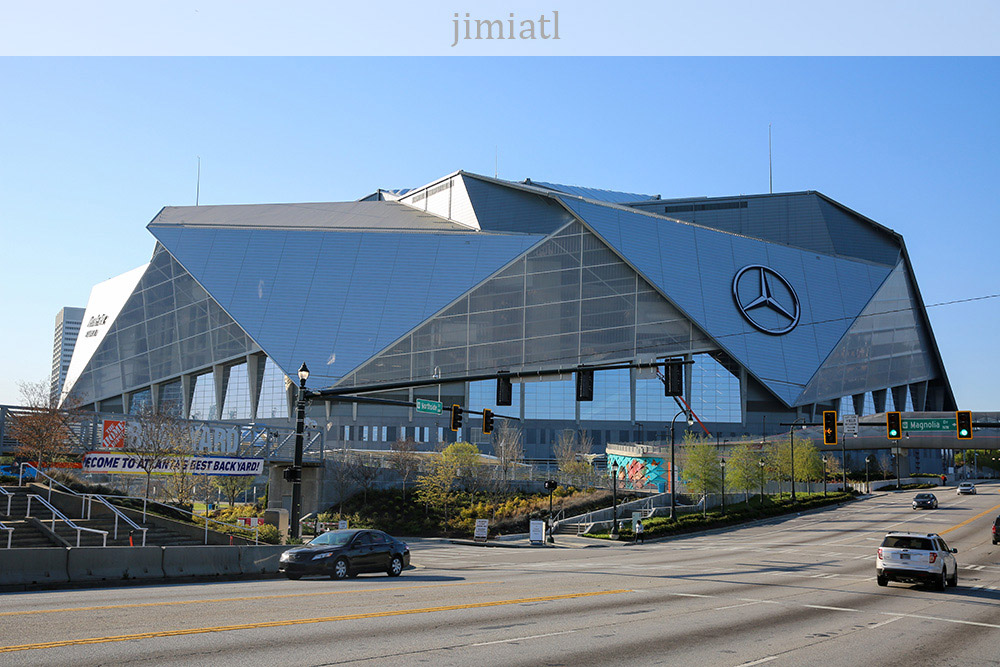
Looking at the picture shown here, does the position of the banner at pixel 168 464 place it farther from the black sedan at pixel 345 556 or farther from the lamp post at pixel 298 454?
the black sedan at pixel 345 556

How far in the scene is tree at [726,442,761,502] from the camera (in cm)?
7288

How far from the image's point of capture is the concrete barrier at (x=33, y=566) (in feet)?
67.7

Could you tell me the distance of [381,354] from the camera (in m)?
87.6

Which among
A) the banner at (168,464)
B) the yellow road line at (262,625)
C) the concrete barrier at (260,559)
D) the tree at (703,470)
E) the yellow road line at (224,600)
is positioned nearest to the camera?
the yellow road line at (262,625)

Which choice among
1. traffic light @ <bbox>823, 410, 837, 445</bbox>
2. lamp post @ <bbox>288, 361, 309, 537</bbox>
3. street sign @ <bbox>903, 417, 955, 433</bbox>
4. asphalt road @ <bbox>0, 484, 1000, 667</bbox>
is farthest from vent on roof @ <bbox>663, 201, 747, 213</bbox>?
lamp post @ <bbox>288, 361, 309, 537</bbox>

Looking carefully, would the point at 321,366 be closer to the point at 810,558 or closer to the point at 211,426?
the point at 211,426

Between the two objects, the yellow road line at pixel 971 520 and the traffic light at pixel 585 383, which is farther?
the yellow road line at pixel 971 520

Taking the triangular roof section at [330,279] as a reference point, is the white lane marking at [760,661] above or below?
below

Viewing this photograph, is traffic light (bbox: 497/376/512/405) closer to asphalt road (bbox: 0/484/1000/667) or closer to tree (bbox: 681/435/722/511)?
asphalt road (bbox: 0/484/1000/667)

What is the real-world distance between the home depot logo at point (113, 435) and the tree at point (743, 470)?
1968 inches

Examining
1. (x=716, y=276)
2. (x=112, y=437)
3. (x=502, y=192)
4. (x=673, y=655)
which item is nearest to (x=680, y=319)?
(x=716, y=276)

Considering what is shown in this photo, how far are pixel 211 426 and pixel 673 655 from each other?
38271 millimetres

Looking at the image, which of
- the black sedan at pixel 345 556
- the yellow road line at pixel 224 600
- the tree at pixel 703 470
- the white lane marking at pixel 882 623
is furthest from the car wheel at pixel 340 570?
the tree at pixel 703 470

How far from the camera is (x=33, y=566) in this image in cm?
2111
